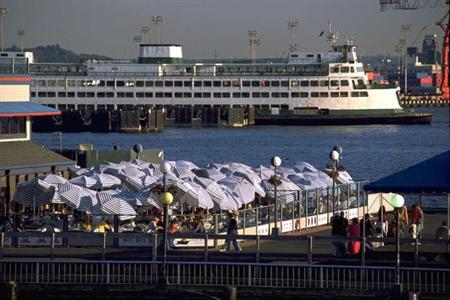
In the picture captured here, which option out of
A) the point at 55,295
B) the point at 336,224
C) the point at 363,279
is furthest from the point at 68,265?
the point at 336,224

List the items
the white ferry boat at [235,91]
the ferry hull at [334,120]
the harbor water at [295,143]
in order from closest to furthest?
the harbor water at [295,143]
the ferry hull at [334,120]
the white ferry boat at [235,91]

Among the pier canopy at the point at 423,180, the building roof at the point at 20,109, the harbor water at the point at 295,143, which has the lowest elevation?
the harbor water at the point at 295,143

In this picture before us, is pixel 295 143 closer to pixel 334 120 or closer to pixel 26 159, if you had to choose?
pixel 334 120

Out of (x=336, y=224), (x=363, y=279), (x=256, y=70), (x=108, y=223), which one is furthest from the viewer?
(x=256, y=70)

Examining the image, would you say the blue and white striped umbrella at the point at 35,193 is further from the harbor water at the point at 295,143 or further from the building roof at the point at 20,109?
the harbor water at the point at 295,143

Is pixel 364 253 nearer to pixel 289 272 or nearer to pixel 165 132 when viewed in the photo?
pixel 289 272

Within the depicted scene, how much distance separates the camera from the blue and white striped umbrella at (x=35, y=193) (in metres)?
32.9

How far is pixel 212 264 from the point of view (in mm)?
23250

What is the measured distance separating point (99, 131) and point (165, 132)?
5388 millimetres

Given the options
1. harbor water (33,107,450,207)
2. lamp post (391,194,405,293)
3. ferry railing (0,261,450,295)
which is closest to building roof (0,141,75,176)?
ferry railing (0,261,450,295)

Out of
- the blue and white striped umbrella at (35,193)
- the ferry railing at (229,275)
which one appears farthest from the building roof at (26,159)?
the ferry railing at (229,275)

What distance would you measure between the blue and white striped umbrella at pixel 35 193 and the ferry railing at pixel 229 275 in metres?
9.40

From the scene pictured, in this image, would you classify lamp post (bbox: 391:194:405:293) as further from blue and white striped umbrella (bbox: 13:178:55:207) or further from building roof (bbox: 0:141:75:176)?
building roof (bbox: 0:141:75:176)

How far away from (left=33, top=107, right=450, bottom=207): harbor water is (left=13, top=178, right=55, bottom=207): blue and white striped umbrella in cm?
3570
